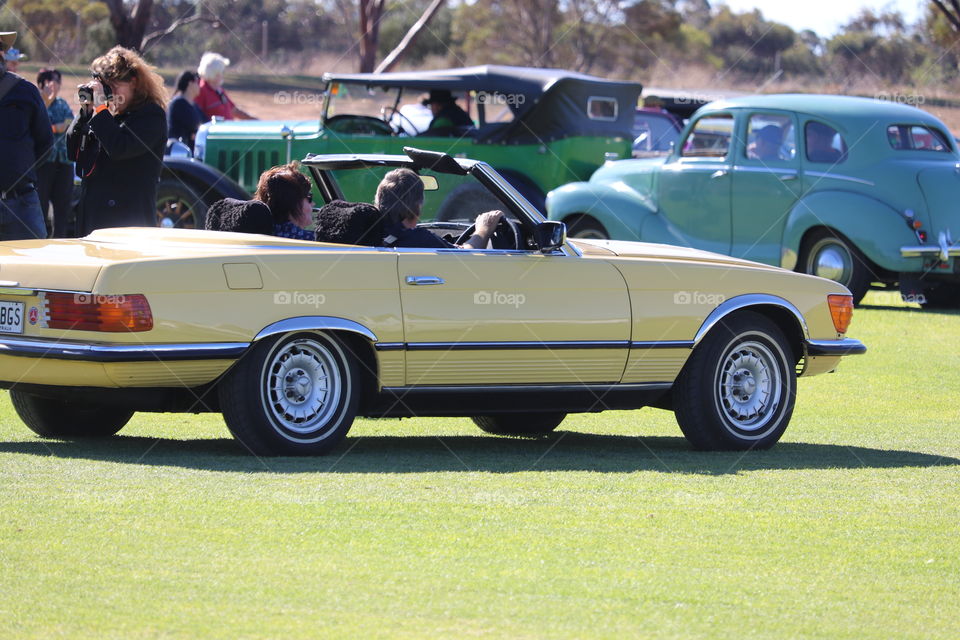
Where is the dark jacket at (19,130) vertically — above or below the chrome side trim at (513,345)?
above

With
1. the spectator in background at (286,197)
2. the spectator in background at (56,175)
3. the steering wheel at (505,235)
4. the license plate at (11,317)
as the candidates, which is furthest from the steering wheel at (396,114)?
the license plate at (11,317)

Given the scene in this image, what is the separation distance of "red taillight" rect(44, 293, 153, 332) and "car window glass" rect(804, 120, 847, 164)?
9693 millimetres

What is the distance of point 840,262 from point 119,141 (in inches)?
313

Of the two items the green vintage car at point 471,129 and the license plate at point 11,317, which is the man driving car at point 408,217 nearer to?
the license plate at point 11,317

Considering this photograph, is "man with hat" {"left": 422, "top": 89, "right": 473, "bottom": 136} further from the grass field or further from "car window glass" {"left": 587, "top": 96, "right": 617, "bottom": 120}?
the grass field

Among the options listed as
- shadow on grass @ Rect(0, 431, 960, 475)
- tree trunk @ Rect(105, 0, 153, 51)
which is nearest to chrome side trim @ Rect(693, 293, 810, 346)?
shadow on grass @ Rect(0, 431, 960, 475)

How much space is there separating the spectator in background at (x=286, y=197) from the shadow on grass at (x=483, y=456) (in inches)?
42.8

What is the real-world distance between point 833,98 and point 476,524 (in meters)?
10.8

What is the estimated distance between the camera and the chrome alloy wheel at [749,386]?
7.58 meters

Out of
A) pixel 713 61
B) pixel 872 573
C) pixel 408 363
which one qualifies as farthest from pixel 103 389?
pixel 713 61

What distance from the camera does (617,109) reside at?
17562 mm

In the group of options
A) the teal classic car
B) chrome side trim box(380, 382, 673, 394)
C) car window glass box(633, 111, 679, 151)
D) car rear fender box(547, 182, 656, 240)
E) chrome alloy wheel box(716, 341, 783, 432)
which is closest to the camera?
chrome side trim box(380, 382, 673, 394)

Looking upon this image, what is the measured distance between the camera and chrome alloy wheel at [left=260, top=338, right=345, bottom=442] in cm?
657

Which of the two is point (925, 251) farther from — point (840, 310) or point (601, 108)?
point (840, 310)
